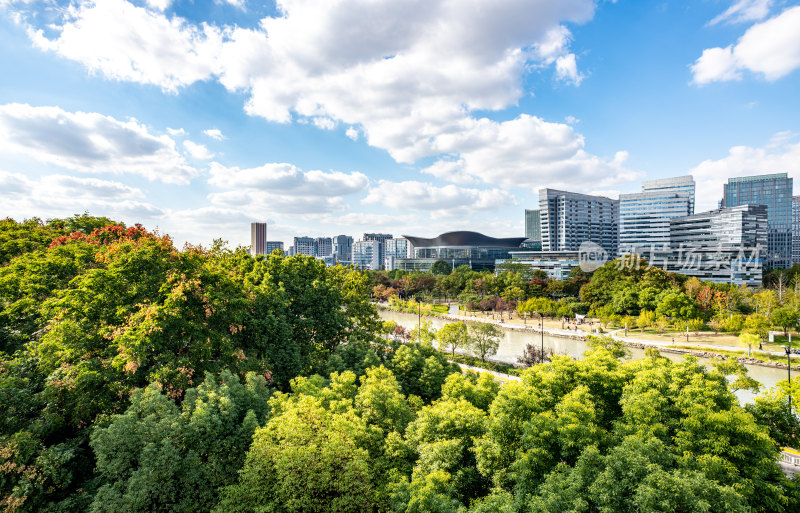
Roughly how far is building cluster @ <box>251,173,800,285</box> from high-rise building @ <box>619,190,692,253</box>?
176mm

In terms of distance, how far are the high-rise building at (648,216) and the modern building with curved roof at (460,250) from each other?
24644 millimetres

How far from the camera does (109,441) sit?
7.82 meters

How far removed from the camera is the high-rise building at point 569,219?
3804 inches

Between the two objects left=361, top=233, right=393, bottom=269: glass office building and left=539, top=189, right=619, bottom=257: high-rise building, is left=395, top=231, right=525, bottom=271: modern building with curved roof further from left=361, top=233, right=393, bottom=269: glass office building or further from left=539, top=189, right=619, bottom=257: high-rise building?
left=361, top=233, right=393, bottom=269: glass office building

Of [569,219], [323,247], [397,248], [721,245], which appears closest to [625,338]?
[721,245]

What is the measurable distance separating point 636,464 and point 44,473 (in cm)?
1153

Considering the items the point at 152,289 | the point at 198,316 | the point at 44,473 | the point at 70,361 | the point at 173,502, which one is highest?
the point at 152,289

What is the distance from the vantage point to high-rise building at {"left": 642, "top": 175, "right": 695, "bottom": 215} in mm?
79062

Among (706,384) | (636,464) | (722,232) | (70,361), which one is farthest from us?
(722,232)

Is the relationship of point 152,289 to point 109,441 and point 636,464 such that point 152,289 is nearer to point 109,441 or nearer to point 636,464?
point 109,441

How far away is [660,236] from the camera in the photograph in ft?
261

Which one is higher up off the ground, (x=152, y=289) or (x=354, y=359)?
(x=152, y=289)

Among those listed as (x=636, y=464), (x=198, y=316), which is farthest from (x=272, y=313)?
(x=636, y=464)

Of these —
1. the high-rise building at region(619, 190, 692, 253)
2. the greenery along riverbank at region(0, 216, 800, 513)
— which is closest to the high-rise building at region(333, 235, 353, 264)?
the high-rise building at region(619, 190, 692, 253)
